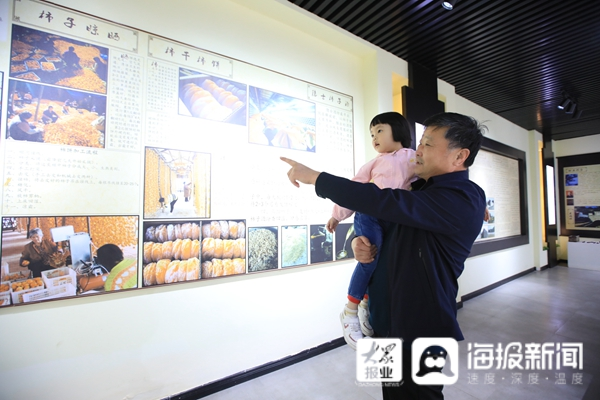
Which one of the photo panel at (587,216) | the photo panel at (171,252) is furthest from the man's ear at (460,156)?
the photo panel at (587,216)

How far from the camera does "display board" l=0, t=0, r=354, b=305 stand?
1.57 meters

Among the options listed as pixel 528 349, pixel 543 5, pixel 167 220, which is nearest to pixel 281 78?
pixel 167 220

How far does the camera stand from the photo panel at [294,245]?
254cm

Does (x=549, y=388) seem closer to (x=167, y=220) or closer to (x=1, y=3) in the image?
(x=167, y=220)

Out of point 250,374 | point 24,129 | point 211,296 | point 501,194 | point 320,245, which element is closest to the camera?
point 24,129

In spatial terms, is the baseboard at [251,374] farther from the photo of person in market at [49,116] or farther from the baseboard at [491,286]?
the baseboard at [491,286]

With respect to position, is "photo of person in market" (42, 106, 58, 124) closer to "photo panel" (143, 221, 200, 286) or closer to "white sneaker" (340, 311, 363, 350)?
"photo panel" (143, 221, 200, 286)

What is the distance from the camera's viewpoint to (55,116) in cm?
164

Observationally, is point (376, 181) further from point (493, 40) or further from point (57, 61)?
point (493, 40)

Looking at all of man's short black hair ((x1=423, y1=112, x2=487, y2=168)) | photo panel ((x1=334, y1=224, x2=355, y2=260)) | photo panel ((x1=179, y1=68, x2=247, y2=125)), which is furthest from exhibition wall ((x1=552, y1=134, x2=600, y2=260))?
photo panel ((x1=179, y1=68, x2=247, y2=125))

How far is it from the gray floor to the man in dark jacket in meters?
1.31

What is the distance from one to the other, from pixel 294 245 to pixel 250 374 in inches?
44.5

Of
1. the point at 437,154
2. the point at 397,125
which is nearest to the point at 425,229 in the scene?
the point at 437,154

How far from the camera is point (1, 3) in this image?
1532mm
